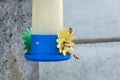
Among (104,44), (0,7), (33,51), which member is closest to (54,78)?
(104,44)

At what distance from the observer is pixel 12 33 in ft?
7.67

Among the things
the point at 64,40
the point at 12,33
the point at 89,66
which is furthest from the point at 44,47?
the point at 89,66

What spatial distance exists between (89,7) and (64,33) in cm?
107

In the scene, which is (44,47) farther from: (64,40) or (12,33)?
(12,33)

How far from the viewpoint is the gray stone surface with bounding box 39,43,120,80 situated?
2.45 metres

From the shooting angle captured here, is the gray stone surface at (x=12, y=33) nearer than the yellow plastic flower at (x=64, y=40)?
No

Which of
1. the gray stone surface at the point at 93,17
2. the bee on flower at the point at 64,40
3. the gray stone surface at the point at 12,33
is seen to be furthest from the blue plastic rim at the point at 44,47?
the gray stone surface at the point at 93,17

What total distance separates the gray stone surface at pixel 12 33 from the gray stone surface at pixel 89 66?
20cm

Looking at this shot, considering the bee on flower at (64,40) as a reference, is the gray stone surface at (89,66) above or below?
below

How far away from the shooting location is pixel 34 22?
163 centimetres

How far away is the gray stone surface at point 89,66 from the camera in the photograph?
8.03 feet

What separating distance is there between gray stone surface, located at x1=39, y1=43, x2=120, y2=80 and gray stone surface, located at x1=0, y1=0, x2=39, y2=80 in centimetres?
20

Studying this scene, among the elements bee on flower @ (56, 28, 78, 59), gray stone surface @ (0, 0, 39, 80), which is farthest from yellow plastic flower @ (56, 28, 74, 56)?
gray stone surface @ (0, 0, 39, 80)

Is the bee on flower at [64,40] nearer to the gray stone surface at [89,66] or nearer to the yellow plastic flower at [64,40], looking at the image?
the yellow plastic flower at [64,40]
